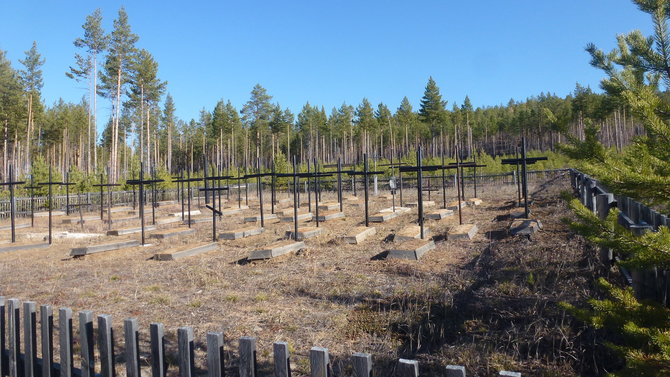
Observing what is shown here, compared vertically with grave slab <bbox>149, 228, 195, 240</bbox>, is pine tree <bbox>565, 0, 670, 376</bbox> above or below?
above

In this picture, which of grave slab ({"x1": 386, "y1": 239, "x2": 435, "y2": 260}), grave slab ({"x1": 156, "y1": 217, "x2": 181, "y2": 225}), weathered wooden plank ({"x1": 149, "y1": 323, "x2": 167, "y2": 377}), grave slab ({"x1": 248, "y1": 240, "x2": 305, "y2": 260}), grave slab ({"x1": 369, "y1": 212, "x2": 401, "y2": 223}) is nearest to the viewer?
weathered wooden plank ({"x1": 149, "y1": 323, "x2": 167, "y2": 377})

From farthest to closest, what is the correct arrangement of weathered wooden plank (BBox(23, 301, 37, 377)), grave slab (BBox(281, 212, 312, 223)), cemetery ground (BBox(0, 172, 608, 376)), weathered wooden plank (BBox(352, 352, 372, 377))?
grave slab (BBox(281, 212, 312, 223)) < cemetery ground (BBox(0, 172, 608, 376)) < weathered wooden plank (BBox(23, 301, 37, 377)) < weathered wooden plank (BBox(352, 352, 372, 377))

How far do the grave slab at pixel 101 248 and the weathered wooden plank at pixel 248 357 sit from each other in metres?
10.4

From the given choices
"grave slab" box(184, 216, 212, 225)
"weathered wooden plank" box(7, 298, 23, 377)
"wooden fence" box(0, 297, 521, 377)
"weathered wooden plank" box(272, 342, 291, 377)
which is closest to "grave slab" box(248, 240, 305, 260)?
"wooden fence" box(0, 297, 521, 377)

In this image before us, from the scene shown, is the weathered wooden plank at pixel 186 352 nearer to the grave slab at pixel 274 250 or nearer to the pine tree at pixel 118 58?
the grave slab at pixel 274 250

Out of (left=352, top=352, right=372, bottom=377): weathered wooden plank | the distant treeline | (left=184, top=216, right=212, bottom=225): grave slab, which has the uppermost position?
the distant treeline

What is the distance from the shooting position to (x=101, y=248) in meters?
11.4

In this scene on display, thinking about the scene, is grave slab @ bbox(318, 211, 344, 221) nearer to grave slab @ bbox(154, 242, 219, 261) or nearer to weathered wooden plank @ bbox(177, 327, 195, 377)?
grave slab @ bbox(154, 242, 219, 261)

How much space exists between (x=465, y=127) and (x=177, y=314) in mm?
78856

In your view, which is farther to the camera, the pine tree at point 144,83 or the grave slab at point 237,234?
the pine tree at point 144,83

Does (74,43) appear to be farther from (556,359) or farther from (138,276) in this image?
(556,359)

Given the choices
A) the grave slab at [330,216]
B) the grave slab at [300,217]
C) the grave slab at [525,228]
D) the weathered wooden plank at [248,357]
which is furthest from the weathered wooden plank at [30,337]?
the grave slab at [300,217]

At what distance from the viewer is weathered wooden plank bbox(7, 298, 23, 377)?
131 inches

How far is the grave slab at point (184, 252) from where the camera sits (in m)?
10.1
